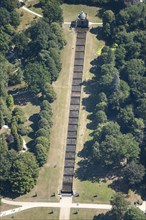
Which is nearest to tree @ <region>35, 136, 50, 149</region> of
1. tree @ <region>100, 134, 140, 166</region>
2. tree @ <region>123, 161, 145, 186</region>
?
tree @ <region>100, 134, 140, 166</region>

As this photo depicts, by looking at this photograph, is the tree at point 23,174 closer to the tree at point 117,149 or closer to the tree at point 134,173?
the tree at point 117,149

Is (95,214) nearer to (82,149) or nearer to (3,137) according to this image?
(82,149)

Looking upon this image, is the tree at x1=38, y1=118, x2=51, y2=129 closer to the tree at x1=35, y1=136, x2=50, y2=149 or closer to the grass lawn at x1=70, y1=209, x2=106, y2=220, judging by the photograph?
the tree at x1=35, y1=136, x2=50, y2=149

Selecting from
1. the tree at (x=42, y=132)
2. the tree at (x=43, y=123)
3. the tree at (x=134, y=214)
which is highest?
the tree at (x=43, y=123)

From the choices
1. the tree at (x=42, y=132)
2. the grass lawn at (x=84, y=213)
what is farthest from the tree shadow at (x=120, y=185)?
the tree at (x=42, y=132)

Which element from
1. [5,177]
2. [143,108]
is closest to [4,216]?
[5,177]

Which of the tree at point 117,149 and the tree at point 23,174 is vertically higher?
the tree at point 117,149

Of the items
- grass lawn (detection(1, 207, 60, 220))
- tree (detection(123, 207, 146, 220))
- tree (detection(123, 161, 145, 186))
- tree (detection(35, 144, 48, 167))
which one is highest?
tree (detection(35, 144, 48, 167))
